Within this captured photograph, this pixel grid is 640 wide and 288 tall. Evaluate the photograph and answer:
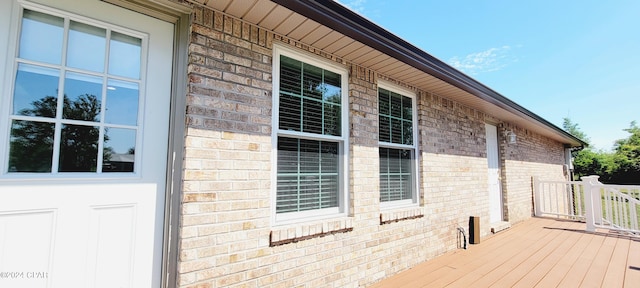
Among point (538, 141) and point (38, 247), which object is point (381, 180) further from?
point (538, 141)

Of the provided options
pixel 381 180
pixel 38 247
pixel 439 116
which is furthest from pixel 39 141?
pixel 439 116

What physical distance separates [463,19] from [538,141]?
4.49 m

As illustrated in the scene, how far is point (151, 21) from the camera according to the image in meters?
1.92

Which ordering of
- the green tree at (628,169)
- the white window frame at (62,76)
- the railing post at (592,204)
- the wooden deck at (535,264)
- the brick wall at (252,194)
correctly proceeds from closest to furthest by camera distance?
the white window frame at (62,76), the brick wall at (252,194), the wooden deck at (535,264), the railing post at (592,204), the green tree at (628,169)

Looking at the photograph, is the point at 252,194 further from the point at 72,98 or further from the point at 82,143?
the point at 72,98

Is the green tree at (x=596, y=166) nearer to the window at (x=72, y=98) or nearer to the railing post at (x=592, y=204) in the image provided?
the railing post at (x=592, y=204)

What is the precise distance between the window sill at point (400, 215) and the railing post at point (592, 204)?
4.67 m

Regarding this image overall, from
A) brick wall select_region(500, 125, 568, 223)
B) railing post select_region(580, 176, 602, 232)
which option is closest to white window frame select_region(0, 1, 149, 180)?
brick wall select_region(500, 125, 568, 223)

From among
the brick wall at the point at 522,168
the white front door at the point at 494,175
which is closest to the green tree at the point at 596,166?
the brick wall at the point at 522,168

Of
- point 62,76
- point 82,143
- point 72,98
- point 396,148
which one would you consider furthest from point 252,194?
point 396,148

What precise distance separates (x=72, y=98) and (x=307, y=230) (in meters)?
1.93

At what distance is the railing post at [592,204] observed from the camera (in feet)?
18.5

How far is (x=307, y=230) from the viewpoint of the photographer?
2.45m

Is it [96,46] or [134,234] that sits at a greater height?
[96,46]
